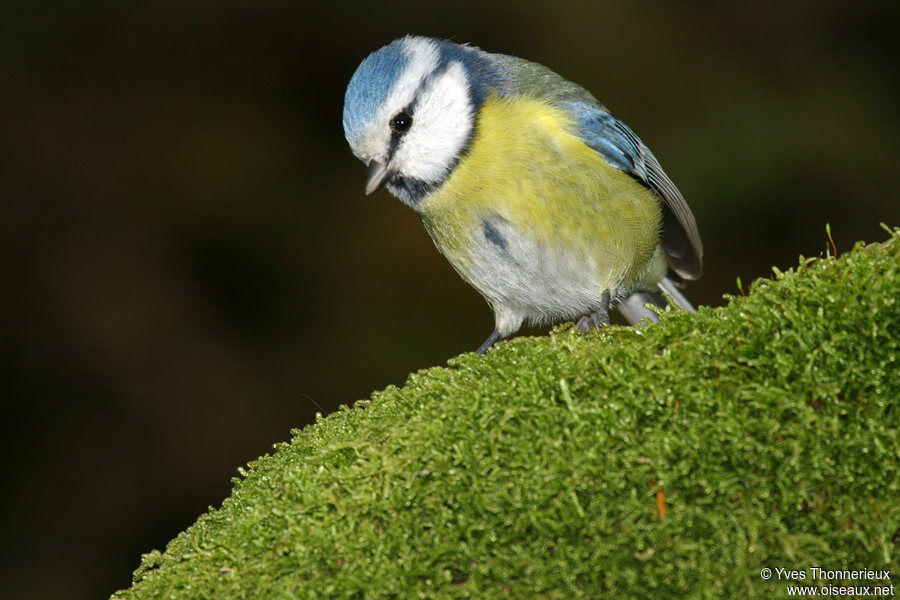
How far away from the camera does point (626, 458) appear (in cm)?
133

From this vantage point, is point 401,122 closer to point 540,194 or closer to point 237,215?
point 540,194

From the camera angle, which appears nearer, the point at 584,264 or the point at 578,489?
the point at 578,489

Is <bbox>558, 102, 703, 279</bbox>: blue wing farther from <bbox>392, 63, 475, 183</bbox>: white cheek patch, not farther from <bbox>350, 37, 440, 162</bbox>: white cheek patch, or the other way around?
<bbox>350, 37, 440, 162</bbox>: white cheek patch

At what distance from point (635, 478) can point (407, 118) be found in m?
1.64

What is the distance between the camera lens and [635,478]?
1.31 metres

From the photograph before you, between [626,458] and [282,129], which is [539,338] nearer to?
[626,458]

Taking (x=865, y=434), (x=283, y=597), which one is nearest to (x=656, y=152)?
(x=865, y=434)

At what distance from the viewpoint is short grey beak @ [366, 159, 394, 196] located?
8.48 feet

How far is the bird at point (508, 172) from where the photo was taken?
2.55m

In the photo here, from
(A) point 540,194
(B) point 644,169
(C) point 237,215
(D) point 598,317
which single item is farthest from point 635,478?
(C) point 237,215

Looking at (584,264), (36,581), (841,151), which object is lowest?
(36,581)

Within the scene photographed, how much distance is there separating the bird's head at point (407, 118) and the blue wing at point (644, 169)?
39cm

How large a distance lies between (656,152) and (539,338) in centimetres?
353

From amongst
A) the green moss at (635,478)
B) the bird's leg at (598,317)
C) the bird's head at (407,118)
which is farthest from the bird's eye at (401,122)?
the green moss at (635,478)
